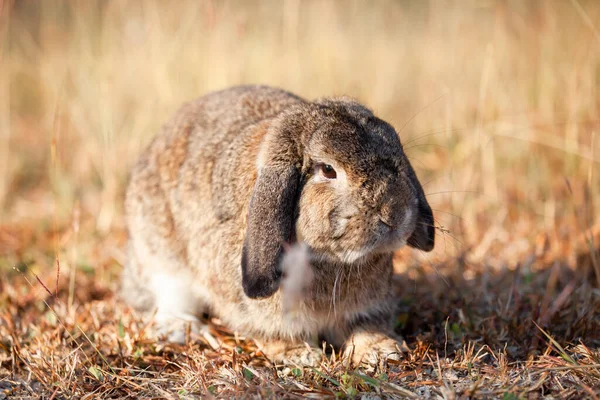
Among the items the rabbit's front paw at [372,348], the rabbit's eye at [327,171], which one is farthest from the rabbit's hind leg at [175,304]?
the rabbit's eye at [327,171]

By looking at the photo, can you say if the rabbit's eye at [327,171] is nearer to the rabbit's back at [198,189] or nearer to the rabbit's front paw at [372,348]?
the rabbit's back at [198,189]

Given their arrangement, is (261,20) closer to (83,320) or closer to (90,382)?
(83,320)

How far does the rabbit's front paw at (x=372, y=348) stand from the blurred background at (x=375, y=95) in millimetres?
1631

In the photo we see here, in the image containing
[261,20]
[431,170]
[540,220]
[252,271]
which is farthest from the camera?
[261,20]

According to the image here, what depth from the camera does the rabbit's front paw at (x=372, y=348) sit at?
3377 millimetres

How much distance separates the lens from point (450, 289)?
172 inches

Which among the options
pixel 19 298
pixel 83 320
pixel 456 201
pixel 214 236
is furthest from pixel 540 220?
pixel 19 298

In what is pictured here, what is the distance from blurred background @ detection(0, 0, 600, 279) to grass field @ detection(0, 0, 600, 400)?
27 mm

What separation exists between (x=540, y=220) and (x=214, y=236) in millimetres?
3357

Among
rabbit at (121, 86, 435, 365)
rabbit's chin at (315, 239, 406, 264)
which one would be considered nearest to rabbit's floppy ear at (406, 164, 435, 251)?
rabbit at (121, 86, 435, 365)

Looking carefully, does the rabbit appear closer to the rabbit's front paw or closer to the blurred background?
the rabbit's front paw

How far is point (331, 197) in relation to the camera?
2.95m

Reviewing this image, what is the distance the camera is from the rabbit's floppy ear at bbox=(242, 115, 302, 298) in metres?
2.98

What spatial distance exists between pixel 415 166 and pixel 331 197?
13.7 feet
